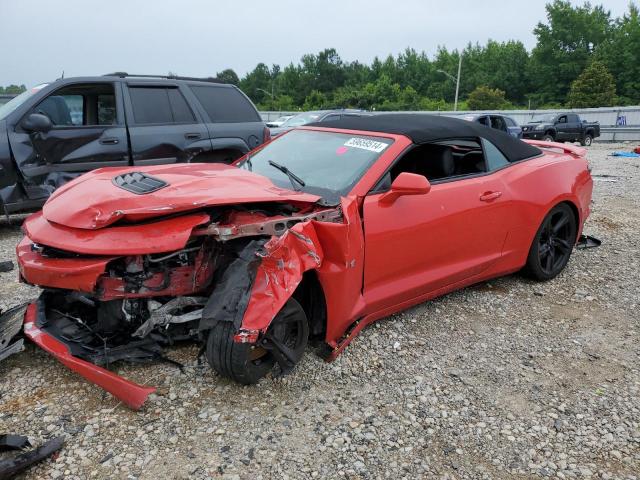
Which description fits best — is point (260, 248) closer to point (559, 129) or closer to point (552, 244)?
point (552, 244)

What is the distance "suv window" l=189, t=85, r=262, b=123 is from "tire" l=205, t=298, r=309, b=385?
4605 millimetres

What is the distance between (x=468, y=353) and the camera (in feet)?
11.2

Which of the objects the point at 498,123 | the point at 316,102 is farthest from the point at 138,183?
the point at 316,102

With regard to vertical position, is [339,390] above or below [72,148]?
below

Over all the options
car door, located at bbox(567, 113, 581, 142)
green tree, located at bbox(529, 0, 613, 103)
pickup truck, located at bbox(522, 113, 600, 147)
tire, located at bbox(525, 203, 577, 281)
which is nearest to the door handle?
tire, located at bbox(525, 203, 577, 281)

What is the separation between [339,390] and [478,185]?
1.92m

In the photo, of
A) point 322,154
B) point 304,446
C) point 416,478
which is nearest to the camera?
Result: point 416,478

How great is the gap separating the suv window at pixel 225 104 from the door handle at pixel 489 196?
418 centimetres

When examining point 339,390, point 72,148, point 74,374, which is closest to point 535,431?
point 339,390

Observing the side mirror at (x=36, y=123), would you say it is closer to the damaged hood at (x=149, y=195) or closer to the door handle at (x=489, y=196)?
the damaged hood at (x=149, y=195)

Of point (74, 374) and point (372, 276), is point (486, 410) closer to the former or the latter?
point (372, 276)

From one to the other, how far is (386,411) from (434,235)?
4.26 feet

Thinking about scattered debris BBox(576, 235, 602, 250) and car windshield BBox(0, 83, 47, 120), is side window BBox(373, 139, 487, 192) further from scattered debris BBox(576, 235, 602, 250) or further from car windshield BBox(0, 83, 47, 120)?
car windshield BBox(0, 83, 47, 120)

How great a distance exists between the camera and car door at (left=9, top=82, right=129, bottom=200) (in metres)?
5.66
